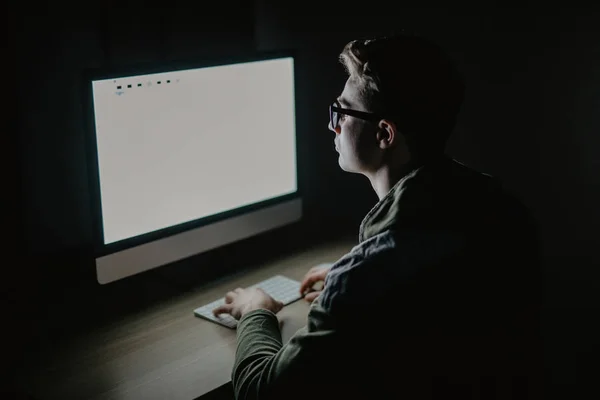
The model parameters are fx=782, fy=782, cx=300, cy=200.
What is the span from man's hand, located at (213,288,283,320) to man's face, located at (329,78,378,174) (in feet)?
1.20

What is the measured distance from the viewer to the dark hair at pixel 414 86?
1.27 metres

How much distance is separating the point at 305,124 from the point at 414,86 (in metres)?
0.79

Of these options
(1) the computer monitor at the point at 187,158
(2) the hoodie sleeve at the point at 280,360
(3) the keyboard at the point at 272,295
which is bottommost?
(3) the keyboard at the point at 272,295

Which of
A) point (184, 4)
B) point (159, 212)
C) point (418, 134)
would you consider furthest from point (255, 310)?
point (184, 4)

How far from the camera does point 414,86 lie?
127cm

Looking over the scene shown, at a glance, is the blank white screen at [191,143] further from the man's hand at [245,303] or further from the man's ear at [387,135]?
the man's ear at [387,135]

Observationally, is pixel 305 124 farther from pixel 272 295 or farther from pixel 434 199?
pixel 434 199

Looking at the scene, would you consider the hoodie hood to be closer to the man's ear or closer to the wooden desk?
the man's ear

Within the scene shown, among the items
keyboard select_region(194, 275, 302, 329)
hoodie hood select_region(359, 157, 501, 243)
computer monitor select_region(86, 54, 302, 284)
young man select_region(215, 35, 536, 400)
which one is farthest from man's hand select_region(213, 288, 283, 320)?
hoodie hood select_region(359, 157, 501, 243)

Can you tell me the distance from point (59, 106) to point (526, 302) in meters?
1.14

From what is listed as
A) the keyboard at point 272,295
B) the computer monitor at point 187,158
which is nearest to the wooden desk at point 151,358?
the keyboard at point 272,295

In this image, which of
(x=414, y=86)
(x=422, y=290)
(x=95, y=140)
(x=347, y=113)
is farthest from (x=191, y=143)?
(x=422, y=290)

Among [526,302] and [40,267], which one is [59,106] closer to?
[40,267]

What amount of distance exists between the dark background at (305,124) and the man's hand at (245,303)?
21 cm
